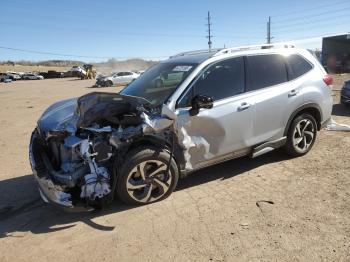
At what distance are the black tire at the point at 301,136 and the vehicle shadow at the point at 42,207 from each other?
0.25 meters

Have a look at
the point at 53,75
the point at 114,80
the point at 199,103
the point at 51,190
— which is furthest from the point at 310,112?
the point at 53,75

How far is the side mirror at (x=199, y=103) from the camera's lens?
186 inches

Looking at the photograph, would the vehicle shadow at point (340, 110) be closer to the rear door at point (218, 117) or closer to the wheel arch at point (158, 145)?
the rear door at point (218, 117)

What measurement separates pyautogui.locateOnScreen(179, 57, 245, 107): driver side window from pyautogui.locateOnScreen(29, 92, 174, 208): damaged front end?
61 cm

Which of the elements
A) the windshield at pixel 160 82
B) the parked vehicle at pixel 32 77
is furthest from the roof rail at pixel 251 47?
the parked vehicle at pixel 32 77

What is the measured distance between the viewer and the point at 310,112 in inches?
244

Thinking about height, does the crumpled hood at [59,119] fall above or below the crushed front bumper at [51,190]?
above

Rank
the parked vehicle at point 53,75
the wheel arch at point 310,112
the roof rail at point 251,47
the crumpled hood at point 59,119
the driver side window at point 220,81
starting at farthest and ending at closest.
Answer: the parked vehicle at point 53,75 < the wheel arch at point 310,112 < the roof rail at point 251,47 < the driver side window at point 220,81 < the crumpled hood at point 59,119

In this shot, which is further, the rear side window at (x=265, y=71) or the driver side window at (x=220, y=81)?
the rear side window at (x=265, y=71)

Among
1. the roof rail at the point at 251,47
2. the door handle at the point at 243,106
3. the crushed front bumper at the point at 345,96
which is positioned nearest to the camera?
the door handle at the point at 243,106

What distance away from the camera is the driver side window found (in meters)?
4.97

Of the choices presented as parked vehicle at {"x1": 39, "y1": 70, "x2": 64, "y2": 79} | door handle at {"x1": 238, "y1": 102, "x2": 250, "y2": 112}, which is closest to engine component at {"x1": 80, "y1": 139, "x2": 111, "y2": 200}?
door handle at {"x1": 238, "y1": 102, "x2": 250, "y2": 112}

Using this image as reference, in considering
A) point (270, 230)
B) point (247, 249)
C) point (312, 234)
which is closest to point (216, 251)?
point (247, 249)

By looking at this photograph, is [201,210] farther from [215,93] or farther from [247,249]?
[215,93]
